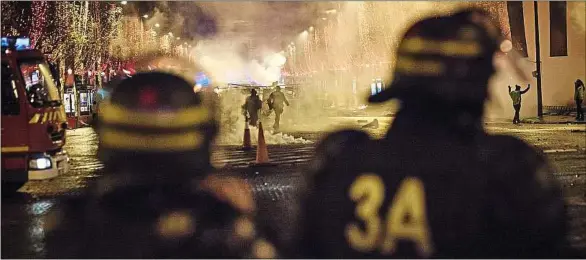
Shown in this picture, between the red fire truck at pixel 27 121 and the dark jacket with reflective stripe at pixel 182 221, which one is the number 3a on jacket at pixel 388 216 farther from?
the red fire truck at pixel 27 121

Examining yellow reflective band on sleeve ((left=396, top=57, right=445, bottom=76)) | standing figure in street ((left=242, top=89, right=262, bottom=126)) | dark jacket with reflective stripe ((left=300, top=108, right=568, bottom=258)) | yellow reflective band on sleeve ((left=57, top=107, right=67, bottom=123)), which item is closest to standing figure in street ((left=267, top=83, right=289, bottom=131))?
standing figure in street ((left=242, top=89, right=262, bottom=126))

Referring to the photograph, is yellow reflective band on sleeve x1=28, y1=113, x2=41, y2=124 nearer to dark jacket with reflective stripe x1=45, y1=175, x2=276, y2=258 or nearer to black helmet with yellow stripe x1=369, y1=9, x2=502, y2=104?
dark jacket with reflective stripe x1=45, y1=175, x2=276, y2=258

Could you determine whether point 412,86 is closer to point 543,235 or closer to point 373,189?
point 373,189

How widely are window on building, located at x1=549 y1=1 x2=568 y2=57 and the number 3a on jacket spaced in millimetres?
26260

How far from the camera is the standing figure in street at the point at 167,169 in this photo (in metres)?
→ 3.26

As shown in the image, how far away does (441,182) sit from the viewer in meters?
3.12

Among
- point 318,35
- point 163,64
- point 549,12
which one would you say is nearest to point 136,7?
point 318,35

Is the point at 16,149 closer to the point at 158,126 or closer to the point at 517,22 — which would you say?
the point at 158,126

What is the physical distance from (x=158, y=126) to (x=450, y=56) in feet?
4.13

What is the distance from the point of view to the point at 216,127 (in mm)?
3316

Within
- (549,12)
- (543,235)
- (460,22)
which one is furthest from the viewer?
(549,12)

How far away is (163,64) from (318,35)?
46.1 m

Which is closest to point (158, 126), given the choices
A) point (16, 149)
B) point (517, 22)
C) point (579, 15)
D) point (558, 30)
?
point (16, 149)

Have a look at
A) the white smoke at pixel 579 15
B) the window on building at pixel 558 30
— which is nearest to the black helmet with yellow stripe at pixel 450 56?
the white smoke at pixel 579 15
